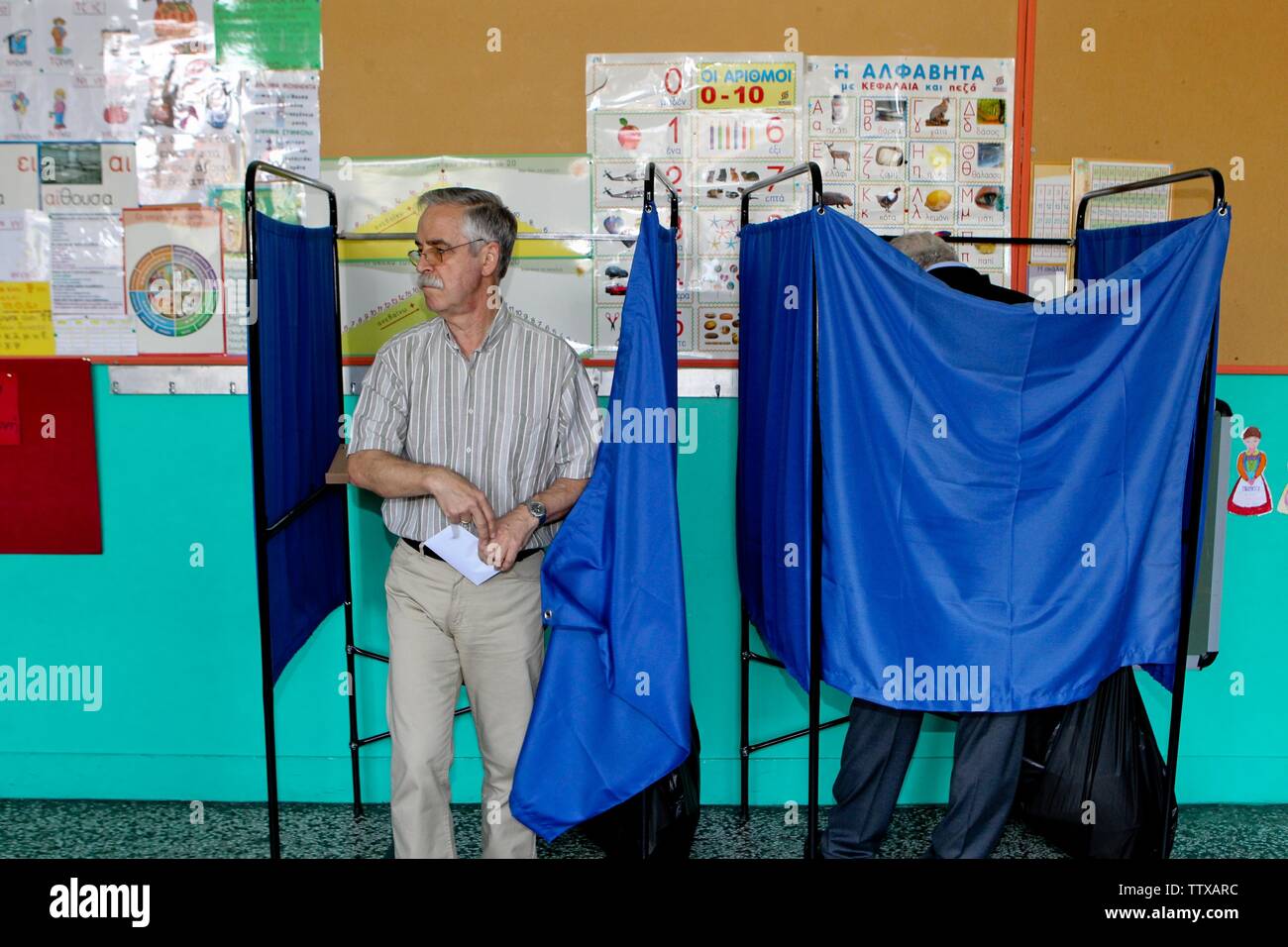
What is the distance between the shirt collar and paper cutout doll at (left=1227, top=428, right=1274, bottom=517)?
2046mm

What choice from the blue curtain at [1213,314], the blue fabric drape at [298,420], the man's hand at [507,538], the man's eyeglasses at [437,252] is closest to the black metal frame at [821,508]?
the blue curtain at [1213,314]

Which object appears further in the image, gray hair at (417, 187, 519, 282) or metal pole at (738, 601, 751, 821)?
metal pole at (738, 601, 751, 821)

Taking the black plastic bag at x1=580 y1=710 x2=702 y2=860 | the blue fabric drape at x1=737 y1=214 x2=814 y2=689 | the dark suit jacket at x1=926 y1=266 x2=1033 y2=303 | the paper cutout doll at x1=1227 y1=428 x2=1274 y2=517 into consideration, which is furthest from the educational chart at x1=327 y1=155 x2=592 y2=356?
the paper cutout doll at x1=1227 y1=428 x2=1274 y2=517


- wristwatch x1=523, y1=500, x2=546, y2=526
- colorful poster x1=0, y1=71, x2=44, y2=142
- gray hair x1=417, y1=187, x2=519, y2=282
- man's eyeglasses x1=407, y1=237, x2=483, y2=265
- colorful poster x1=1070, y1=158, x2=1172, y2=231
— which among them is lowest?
wristwatch x1=523, y1=500, x2=546, y2=526

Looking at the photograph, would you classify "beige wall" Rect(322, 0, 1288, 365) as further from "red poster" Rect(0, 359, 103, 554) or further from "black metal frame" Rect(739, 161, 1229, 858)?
"red poster" Rect(0, 359, 103, 554)

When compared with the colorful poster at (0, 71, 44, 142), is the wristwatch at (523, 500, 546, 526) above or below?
below

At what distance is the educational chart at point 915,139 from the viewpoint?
117 inches

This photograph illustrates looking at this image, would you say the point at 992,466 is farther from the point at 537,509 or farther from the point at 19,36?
the point at 19,36

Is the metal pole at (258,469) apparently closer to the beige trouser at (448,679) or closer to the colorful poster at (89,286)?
the beige trouser at (448,679)

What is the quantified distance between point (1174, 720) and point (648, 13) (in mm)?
2143

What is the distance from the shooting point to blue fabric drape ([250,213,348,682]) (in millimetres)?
2320

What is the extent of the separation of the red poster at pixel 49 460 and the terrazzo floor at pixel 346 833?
28.9 inches

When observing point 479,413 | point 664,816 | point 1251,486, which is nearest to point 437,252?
point 479,413
